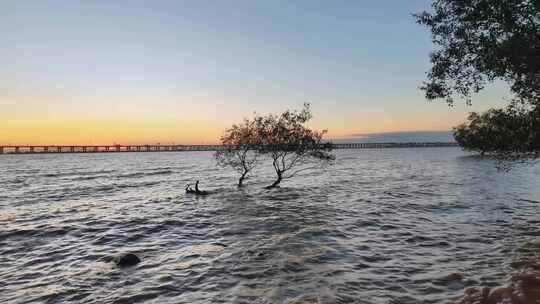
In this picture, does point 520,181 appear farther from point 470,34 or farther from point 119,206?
point 119,206

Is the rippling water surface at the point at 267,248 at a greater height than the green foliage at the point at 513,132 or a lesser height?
lesser

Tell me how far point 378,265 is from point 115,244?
14.2 metres

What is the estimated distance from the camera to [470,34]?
61.1 feet

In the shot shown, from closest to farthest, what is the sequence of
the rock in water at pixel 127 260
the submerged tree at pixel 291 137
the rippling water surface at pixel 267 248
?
the rippling water surface at pixel 267 248 < the rock in water at pixel 127 260 < the submerged tree at pixel 291 137

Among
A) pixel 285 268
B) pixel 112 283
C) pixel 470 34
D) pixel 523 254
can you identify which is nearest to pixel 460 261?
pixel 523 254

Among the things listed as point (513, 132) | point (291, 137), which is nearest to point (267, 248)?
point (513, 132)

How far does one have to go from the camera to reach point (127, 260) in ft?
60.8

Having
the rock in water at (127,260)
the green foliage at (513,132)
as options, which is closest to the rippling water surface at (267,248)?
the rock in water at (127,260)

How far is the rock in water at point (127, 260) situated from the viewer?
18375mm

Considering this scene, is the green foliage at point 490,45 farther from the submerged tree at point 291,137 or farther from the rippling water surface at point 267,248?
the submerged tree at point 291,137

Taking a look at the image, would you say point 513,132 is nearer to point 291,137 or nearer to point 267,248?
point 267,248

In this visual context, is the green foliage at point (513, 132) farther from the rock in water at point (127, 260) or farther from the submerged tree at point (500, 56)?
the rock in water at point (127, 260)

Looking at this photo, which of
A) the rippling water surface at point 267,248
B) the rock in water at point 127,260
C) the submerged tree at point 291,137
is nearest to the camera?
the rippling water surface at point 267,248

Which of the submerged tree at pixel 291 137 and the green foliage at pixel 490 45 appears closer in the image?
the green foliage at pixel 490 45
